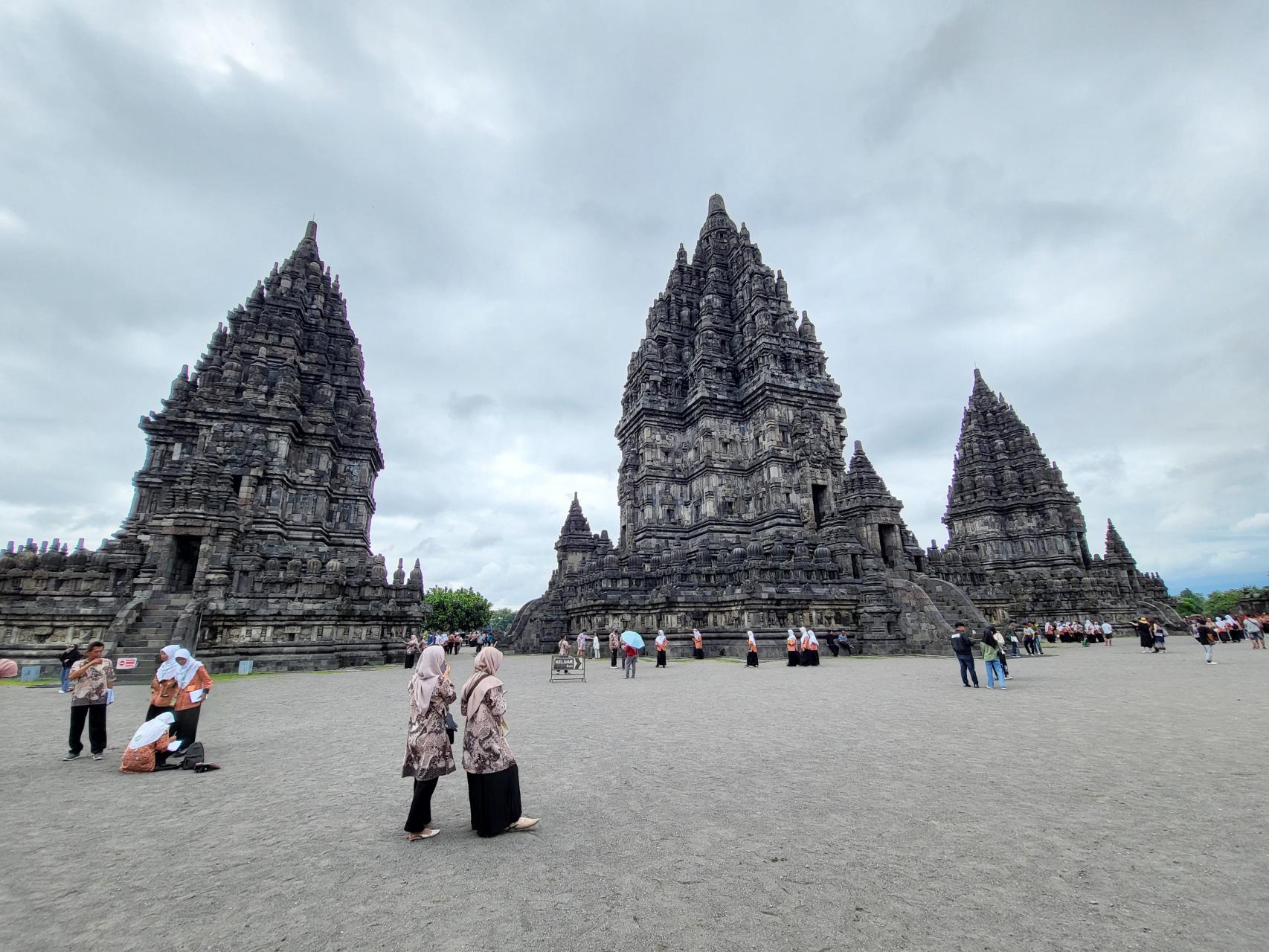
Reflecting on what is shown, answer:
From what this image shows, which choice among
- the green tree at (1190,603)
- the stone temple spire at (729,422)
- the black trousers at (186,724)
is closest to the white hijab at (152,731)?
the black trousers at (186,724)

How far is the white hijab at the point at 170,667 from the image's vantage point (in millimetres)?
7962

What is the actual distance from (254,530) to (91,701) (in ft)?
77.3

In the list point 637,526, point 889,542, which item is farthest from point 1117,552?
point 637,526

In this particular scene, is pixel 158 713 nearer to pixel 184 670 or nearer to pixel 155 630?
pixel 184 670

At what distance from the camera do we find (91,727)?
8375mm

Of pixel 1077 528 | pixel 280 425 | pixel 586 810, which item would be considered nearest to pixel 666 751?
pixel 586 810

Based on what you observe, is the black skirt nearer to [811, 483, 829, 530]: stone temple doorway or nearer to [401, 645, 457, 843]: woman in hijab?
[401, 645, 457, 843]: woman in hijab

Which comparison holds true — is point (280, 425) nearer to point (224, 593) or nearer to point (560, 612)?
A: point (224, 593)

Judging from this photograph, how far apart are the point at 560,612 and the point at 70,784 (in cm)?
2966

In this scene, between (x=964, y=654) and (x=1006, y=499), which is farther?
(x=1006, y=499)

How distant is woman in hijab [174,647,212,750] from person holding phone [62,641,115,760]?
3.74 feet

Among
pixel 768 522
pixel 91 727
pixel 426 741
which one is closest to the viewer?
pixel 426 741

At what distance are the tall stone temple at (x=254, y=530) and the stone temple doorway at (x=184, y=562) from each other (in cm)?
8

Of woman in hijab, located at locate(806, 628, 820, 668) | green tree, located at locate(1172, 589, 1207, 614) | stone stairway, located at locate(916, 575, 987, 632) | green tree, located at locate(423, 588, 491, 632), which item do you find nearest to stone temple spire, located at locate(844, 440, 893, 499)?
stone stairway, located at locate(916, 575, 987, 632)
